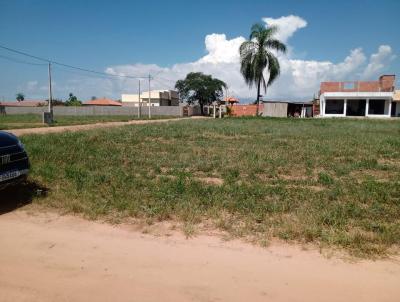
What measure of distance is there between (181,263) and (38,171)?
17.9 feet

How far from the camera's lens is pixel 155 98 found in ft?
246

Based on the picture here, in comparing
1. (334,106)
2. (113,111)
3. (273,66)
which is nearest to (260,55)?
(273,66)

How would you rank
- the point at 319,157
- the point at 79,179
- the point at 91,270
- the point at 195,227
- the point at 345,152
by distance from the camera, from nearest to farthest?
1. the point at 91,270
2. the point at 195,227
3. the point at 79,179
4. the point at 319,157
5. the point at 345,152

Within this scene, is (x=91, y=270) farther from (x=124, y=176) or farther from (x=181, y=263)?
(x=124, y=176)

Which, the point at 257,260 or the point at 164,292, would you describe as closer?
the point at 164,292

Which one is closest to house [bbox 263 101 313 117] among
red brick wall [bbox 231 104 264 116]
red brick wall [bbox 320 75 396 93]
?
red brick wall [bbox 320 75 396 93]

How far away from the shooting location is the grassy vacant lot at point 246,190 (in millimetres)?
4730

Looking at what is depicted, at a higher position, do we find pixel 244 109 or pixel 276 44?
pixel 276 44

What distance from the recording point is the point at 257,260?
12.8 feet

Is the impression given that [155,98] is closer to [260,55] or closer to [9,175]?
[260,55]

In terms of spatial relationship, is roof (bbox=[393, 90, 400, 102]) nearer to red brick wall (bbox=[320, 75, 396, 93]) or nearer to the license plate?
red brick wall (bbox=[320, 75, 396, 93])

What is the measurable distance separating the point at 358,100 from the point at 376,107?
2.50m

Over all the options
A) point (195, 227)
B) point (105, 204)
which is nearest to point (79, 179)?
point (105, 204)

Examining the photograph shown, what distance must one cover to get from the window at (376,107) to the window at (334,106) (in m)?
3.64
